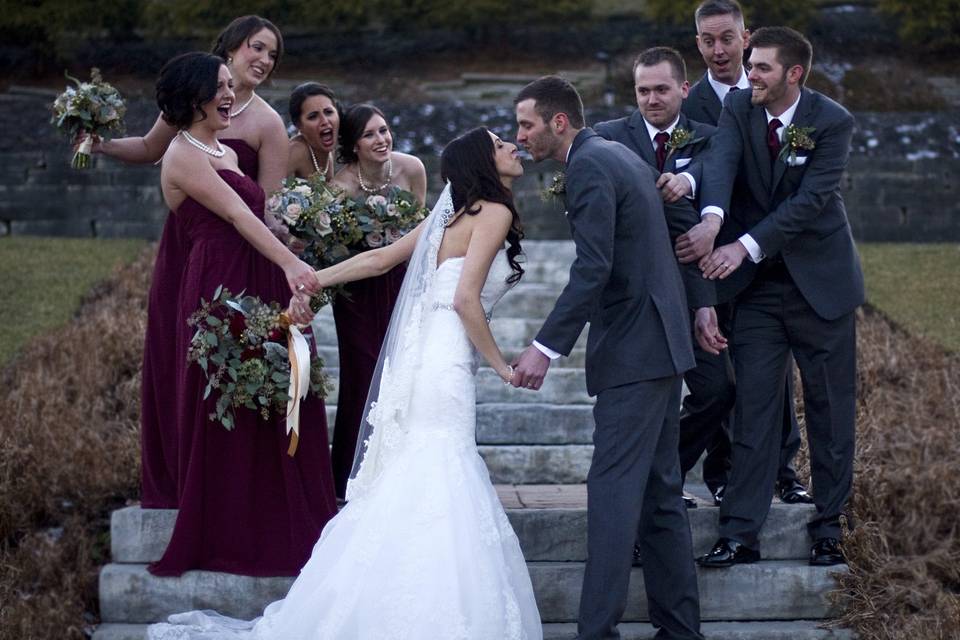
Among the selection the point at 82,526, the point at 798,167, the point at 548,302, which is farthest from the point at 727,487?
the point at 548,302

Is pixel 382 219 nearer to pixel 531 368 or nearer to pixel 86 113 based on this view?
pixel 86 113

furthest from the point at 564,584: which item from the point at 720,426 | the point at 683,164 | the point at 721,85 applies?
the point at 721,85

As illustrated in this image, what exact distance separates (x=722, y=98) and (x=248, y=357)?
2.28 meters

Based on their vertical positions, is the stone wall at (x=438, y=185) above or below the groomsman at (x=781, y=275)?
above

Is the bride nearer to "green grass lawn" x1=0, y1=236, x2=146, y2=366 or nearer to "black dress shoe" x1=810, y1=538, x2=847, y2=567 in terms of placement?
"black dress shoe" x1=810, y1=538, x2=847, y2=567

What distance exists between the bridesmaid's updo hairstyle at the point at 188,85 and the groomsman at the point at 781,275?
2.02 meters

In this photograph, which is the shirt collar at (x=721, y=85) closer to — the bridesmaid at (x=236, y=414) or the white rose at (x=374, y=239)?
the white rose at (x=374, y=239)

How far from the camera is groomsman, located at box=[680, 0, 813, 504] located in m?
5.20

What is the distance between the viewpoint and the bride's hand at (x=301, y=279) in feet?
16.4

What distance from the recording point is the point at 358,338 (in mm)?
5789

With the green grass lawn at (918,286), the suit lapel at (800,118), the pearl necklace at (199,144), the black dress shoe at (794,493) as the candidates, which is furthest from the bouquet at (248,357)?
the green grass lawn at (918,286)

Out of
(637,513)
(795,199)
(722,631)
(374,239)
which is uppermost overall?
(795,199)

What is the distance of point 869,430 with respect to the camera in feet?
23.0

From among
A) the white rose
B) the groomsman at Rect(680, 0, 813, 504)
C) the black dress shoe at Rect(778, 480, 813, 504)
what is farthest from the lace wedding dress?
the black dress shoe at Rect(778, 480, 813, 504)
